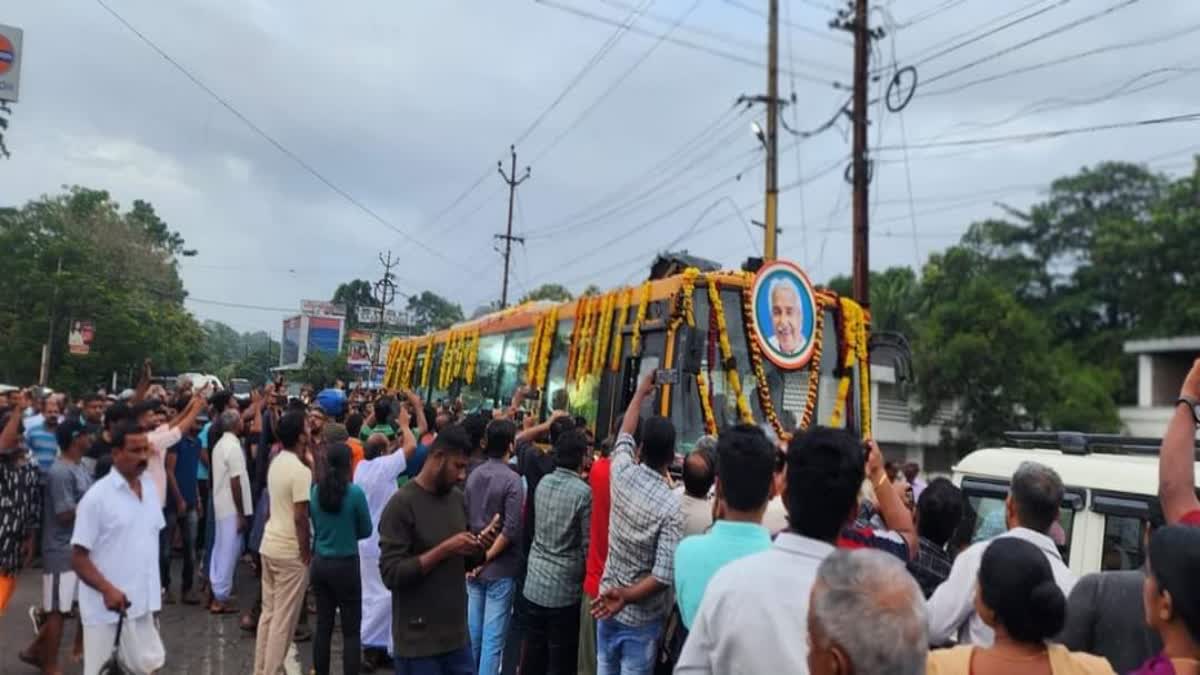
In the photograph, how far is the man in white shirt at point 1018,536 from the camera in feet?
11.5

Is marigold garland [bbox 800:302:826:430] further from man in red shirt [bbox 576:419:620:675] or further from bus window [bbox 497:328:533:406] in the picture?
man in red shirt [bbox 576:419:620:675]

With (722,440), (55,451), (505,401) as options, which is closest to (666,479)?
(722,440)

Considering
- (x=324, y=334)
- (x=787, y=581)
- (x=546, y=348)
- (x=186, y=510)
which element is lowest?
(x=186, y=510)

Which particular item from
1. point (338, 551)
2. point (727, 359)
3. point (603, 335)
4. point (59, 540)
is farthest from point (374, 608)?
point (603, 335)

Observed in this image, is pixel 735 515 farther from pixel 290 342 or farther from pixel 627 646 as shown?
pixel 290 342

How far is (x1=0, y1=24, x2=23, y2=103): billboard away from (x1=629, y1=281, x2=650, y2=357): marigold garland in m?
11.4

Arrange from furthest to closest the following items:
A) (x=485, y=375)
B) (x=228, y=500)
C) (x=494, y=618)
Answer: (x=485, y=375), (x=228, y=500), (x=494, y=618)

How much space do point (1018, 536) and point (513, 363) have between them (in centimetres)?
1074

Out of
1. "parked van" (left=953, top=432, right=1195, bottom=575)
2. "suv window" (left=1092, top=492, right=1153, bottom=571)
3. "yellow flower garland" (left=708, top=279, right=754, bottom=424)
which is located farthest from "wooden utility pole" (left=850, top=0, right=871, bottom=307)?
"suv window" (left=1092, top=492, right=1153, bottom=571)

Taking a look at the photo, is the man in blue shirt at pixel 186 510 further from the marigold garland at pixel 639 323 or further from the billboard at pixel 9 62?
the billboard at pixel 9 62

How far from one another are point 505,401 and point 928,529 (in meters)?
9.87

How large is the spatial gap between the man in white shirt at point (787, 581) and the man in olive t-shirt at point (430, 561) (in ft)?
6.81

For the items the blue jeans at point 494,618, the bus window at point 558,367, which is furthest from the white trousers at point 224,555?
the bus window at point 558,367

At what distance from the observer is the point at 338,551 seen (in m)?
5.72
